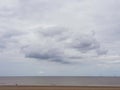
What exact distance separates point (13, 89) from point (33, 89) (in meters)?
2.81

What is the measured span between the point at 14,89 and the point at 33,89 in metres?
2.66

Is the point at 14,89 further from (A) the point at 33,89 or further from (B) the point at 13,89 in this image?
(A) the point at 33,89

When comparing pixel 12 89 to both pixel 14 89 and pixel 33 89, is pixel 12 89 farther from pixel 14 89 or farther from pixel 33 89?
pixel 33 89

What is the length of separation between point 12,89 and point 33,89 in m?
2.92

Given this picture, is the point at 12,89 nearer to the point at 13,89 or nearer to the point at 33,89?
the point at 13,89

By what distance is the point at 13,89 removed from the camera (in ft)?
117

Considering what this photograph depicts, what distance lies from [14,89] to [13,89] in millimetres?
161

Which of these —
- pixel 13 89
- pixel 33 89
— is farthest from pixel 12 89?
pixel 33 89

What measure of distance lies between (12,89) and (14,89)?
0.27m

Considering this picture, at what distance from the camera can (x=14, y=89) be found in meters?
35.6

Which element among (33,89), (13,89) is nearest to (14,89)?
(13,89)

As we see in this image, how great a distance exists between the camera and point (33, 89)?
116 ft
